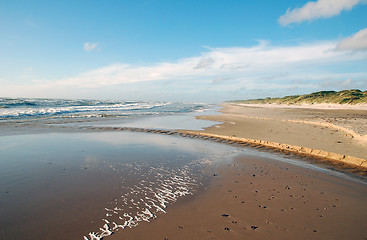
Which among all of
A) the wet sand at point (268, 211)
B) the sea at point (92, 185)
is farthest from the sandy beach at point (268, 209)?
the sea at point (92, 185)

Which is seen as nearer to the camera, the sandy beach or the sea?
the sandy beach

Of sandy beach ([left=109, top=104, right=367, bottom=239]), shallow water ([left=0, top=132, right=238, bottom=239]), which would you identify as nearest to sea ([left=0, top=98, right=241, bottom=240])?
shallow water ([left=0, top=132, right=238, bottom=239])

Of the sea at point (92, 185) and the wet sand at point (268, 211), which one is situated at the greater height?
the sea at point (92, 185)

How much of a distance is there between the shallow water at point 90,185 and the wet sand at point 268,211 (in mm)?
574

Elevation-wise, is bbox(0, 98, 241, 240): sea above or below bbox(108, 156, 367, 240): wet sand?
above

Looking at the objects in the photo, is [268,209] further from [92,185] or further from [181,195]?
[92,185]

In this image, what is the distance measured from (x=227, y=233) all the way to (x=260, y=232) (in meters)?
0.70

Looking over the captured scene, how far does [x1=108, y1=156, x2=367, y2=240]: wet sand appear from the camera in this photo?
391 centimetres

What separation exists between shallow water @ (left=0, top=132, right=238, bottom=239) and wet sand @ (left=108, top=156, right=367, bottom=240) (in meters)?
0.57

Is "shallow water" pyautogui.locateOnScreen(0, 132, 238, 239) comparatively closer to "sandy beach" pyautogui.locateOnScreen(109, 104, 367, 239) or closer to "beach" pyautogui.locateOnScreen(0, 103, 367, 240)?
"beach" pyautogui.locateOnScreen(0, 103, 367, 240)

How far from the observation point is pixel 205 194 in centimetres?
559

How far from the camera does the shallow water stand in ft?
13.5

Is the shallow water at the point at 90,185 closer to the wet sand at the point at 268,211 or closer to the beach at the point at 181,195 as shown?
the beach at the point at 181,195

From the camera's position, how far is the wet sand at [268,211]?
391cm
